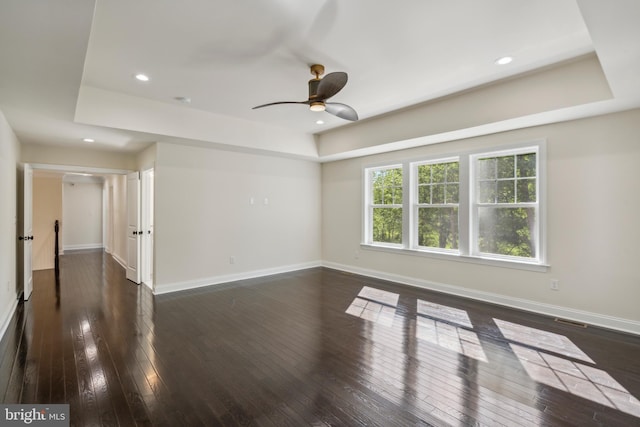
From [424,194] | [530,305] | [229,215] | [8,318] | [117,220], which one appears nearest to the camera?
[8,318]

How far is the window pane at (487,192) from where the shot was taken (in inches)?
176

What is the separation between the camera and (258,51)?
9.61 feet

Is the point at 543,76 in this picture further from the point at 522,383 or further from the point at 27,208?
the point at 27,208

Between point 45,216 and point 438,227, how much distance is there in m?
8.23

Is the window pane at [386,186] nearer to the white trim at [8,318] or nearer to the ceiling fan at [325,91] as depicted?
the ceiling fan at [325,91]

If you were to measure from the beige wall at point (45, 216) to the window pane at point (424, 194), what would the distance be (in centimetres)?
779

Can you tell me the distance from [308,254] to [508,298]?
154 inches

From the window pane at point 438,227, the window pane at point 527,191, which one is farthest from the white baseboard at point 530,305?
the window pane at point 527,191

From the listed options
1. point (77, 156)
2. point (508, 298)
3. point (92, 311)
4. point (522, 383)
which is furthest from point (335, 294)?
point (77, 156)

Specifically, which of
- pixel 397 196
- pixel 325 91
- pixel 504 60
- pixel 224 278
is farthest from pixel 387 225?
pixel 325 91

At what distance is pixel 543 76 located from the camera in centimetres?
336

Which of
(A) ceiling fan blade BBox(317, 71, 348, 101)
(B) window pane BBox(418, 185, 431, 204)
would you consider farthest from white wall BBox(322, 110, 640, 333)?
(A) ceiling fan blade BBox(317, 71, 348, 101)

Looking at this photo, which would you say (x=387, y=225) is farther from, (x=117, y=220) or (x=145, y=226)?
(x=117, y=220)

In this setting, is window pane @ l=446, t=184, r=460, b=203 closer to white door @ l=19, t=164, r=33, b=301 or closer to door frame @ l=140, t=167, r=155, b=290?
door frame @ l=140, t=167, r=155, b=290
